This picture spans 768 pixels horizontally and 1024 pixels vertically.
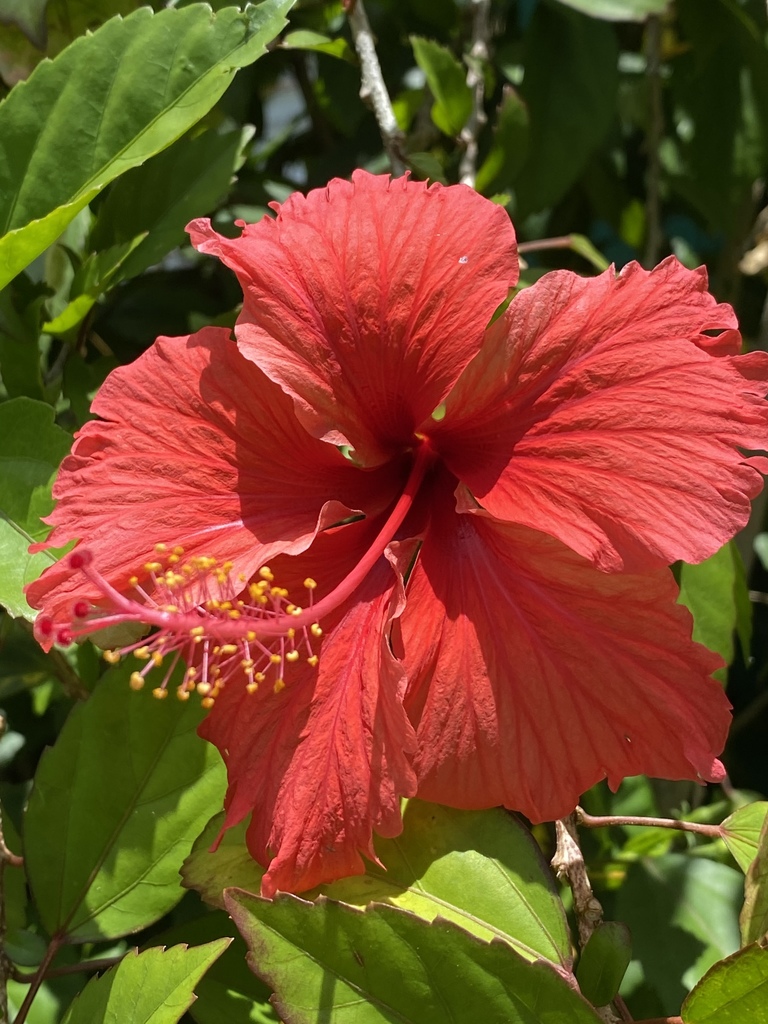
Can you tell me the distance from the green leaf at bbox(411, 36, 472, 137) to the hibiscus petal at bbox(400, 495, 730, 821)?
665mm

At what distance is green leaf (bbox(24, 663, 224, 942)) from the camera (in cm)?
88

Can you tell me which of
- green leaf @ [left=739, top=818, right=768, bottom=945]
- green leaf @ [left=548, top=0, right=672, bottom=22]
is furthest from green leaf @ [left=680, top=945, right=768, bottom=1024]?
green leaf @ [left=548, top=0, right=672, bottom=22]

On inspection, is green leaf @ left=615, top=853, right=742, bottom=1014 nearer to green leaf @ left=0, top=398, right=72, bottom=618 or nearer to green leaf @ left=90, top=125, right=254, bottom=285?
green leaf @ left=0, top=398, right=72, bottom=618

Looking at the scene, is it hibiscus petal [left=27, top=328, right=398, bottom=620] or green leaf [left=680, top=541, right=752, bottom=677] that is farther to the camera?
green leaf [left=680, top=541, right=752, bottom=677]

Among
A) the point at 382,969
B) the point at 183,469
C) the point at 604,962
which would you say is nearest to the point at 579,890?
the point at 604,962

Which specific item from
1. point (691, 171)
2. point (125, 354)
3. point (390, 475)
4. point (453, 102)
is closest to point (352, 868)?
point (390, 475)

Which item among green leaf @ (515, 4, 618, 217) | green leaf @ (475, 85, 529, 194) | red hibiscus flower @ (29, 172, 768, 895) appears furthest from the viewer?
green leaf @ (515, 4, 618, 217)

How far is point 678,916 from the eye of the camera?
1.07 metres

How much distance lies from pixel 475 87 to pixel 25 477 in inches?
32.8

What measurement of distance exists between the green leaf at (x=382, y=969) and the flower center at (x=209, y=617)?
17 cm

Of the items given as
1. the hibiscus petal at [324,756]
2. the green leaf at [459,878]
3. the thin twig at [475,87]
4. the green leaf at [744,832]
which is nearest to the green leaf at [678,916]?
the green leaf at [744,832]

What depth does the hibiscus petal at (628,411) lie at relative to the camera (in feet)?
2.38

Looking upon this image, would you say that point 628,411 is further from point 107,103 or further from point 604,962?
point 107,103

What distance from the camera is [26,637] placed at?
1.12 meters
